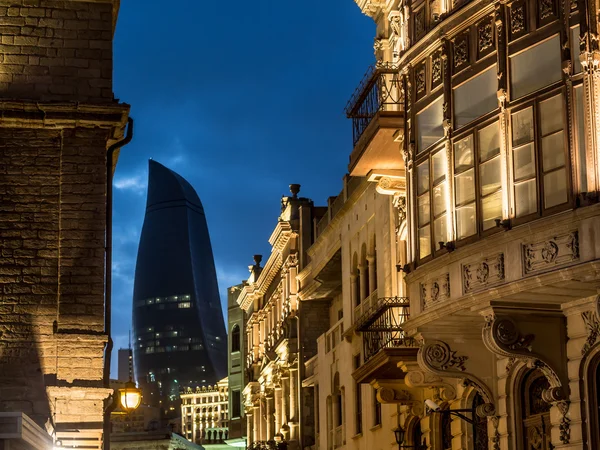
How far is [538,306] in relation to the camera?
1919 cm

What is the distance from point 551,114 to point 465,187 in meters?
2.43

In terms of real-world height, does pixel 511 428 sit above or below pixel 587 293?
below

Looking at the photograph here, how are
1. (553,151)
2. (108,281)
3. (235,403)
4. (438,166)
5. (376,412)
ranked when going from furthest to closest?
(235,403) < (376,412) < (108,281) < (438,166) < (553,151)

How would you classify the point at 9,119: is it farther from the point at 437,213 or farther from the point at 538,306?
the point at 538,306

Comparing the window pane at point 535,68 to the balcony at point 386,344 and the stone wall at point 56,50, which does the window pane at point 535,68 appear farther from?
the stone wall at point 56,50

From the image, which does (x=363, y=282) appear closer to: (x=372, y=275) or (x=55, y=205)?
(x=372, y=275)

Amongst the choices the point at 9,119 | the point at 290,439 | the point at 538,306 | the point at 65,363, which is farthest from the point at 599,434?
the point at 290,439

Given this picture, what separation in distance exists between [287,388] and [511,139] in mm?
38054

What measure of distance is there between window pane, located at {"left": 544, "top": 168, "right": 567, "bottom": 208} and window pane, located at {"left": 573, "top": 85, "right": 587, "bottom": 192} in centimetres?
33

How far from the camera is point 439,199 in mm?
21500

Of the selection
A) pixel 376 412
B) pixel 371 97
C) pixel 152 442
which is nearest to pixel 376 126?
pixel 371 97

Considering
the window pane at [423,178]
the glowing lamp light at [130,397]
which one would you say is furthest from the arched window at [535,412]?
the glowing lamp light at [130,397]

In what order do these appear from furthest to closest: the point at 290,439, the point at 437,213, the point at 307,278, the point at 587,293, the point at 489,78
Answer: the point at 290,439 < the point at 307,278 < the point at 437,213 < the point at 489,78 < the point at 587,293

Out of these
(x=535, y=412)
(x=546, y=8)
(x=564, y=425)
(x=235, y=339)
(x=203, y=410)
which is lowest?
(x=564, y=425)
